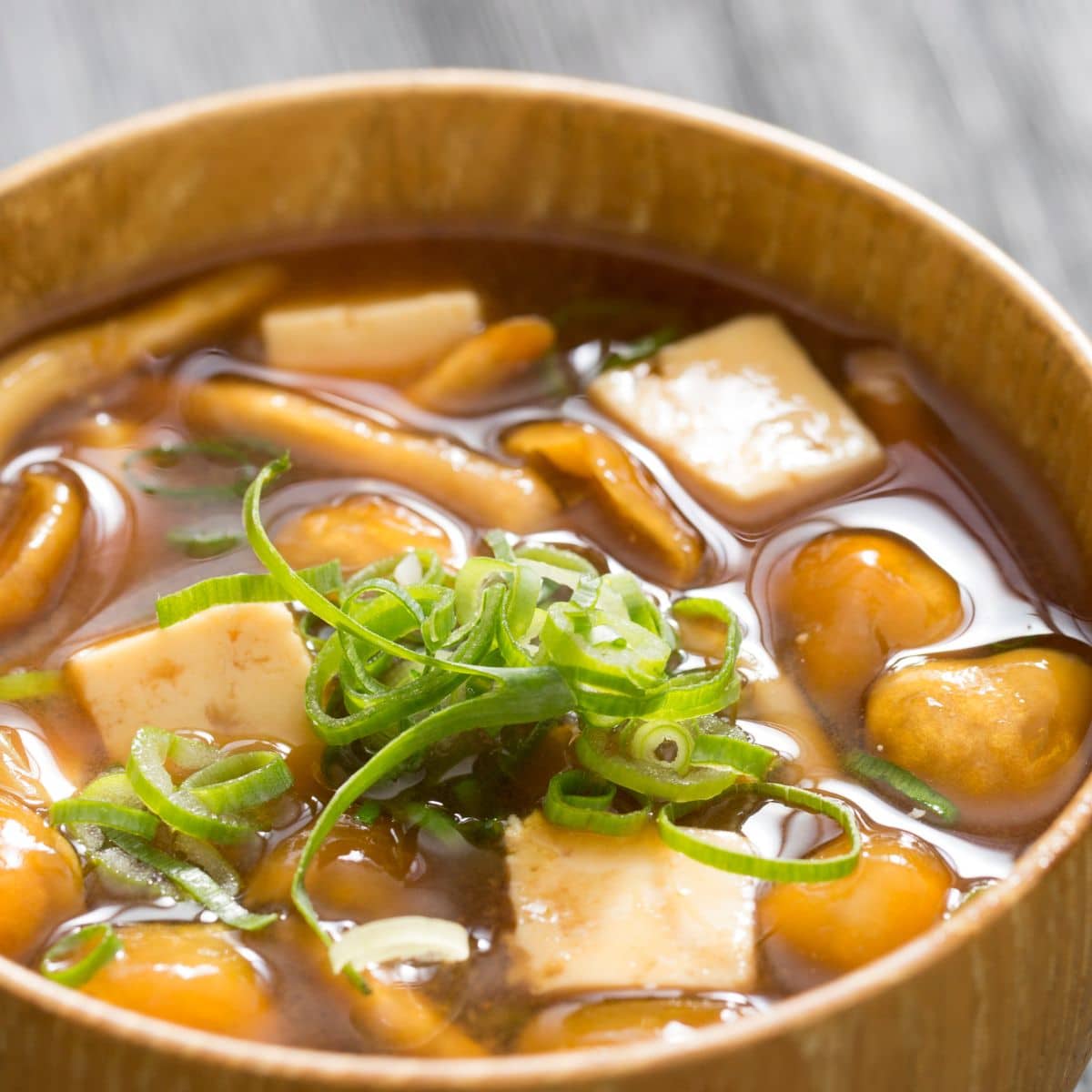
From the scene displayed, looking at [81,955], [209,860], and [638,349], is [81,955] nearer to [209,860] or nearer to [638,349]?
[209,860]

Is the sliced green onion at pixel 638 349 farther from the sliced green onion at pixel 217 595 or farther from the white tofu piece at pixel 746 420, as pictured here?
the sliced green onion at pixel 217 595

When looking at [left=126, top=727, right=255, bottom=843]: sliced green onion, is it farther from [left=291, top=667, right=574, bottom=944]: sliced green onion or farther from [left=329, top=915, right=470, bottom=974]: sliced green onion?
Result: [left=329, top=915, right=470, bottom=974]: sliced green onion

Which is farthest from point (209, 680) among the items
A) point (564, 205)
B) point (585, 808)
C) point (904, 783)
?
point (564, 205)

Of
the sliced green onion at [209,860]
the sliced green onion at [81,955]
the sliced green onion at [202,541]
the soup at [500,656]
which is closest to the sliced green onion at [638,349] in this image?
the soup at [500,656]

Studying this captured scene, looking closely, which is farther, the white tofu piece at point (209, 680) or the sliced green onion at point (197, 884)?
the white tofu piece at point (209, 680)

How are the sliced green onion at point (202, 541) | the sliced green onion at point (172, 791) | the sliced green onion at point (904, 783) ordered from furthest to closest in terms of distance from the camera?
the sliced green onion at point (202, 541)
the sliced green onion at point (904, 783)
the sliced green onion at point (172, 791)

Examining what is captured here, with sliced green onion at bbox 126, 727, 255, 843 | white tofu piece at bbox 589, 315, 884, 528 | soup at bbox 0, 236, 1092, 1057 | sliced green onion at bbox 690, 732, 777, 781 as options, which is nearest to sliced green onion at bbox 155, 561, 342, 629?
soup at bbox 0, 236, 1092, 1057
